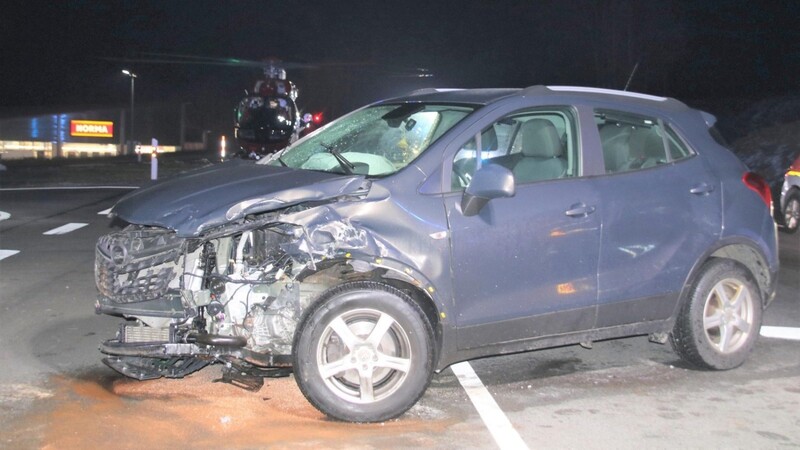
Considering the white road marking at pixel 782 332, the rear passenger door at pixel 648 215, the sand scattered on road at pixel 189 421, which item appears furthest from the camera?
the white road marking at pixel 782 332

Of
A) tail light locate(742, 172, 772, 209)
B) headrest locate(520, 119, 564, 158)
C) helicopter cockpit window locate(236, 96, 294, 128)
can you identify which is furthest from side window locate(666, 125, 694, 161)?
helicopter cockpit window locate(236, 96, 294, 128)

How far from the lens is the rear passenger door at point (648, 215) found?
5.58 meters

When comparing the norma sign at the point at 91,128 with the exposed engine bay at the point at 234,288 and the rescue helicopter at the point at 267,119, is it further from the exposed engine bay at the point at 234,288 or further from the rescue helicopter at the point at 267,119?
the exposed engine bay at the point at 234,288

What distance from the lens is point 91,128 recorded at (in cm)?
5869

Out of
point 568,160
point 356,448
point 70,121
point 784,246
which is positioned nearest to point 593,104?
point 568,160

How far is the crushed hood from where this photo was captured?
189 inches

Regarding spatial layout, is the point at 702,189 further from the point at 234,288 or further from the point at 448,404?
the point at 234,288

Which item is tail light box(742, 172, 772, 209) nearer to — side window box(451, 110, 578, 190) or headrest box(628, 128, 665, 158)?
headrest box(628, 128, 665, 158)

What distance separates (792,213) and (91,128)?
53271 mm

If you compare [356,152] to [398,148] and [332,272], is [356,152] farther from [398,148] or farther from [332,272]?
[332,272]

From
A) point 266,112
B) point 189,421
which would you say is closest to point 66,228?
point 189,421

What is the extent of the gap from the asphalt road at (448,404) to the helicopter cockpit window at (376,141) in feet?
4.84

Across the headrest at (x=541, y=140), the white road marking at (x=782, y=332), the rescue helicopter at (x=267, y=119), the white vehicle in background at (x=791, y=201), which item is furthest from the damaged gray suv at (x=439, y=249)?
the rescue helicopter at (x=267, y=119)

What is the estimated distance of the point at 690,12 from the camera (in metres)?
42.4
